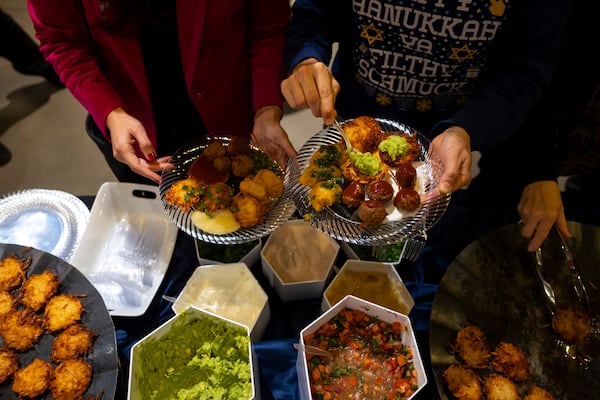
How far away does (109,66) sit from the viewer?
181cm

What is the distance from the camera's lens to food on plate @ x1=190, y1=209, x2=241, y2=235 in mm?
1479

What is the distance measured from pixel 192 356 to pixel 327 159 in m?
0.82

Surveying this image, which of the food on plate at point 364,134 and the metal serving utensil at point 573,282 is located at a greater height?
the food on plate at point 364,134

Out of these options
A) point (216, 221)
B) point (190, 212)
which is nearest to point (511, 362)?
point (216, 221)

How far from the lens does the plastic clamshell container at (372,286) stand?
151 cm

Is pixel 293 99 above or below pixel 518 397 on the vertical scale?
above

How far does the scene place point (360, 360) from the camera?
1377 mm

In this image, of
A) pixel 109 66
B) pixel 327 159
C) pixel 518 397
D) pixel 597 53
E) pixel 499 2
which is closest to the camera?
pixel 518 397

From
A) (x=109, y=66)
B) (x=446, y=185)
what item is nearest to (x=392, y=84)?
(x=446, y=185)

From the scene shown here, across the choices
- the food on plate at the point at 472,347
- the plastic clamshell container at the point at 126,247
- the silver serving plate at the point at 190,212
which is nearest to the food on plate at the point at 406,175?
the silver serving plate at the point at 190,212

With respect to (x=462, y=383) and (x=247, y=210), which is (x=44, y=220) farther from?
(x=462, y=383)

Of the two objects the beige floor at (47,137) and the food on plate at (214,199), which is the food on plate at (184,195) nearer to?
the food on plate at (214,199)

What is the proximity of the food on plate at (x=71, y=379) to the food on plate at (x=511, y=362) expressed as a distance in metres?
1.31

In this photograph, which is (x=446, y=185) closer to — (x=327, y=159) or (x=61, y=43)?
(x=327, y=159)
